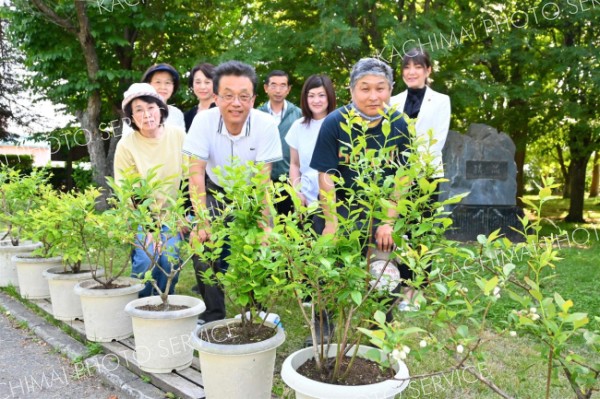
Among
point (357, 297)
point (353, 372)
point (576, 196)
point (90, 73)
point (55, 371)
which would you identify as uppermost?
point (90, 73)

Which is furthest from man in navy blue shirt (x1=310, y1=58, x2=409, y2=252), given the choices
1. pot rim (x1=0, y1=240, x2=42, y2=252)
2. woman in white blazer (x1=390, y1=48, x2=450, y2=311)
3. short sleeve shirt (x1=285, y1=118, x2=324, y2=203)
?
pot rim (x1=0, y1=240, x2=42, y2=252)

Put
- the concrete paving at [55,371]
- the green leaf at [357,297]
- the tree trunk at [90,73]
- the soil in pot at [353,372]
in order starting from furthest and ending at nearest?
1. the tree trunk at [90,73]
2. the concrete paving at [55,371]
3. the soil in pot at [353,372]
4. the green leaf at [357,297]

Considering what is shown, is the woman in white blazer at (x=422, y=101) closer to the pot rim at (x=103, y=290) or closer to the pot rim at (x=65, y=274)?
the pot rim at (x=103, y=290)

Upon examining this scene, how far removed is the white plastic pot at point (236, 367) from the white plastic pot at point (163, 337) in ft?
1.61

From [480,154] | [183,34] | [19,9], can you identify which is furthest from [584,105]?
[19,9]

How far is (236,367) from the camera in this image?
2.25 meters

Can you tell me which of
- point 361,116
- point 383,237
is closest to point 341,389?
point 383,237

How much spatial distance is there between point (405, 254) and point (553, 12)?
923cm

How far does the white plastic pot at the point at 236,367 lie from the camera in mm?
2229

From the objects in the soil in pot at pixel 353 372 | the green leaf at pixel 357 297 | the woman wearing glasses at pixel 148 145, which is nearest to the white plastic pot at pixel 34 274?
the woman wearing glasses at pixel 148 145

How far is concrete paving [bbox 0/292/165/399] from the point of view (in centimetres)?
286

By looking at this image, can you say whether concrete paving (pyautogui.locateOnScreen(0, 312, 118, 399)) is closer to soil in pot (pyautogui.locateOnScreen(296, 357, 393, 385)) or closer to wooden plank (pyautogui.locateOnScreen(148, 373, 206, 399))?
wooden plank (pyautogui.locateOnScreen(148, 373, 206, 399))

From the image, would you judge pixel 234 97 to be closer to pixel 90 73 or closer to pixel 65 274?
pixel 65 274

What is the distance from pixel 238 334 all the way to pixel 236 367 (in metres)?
0.20
